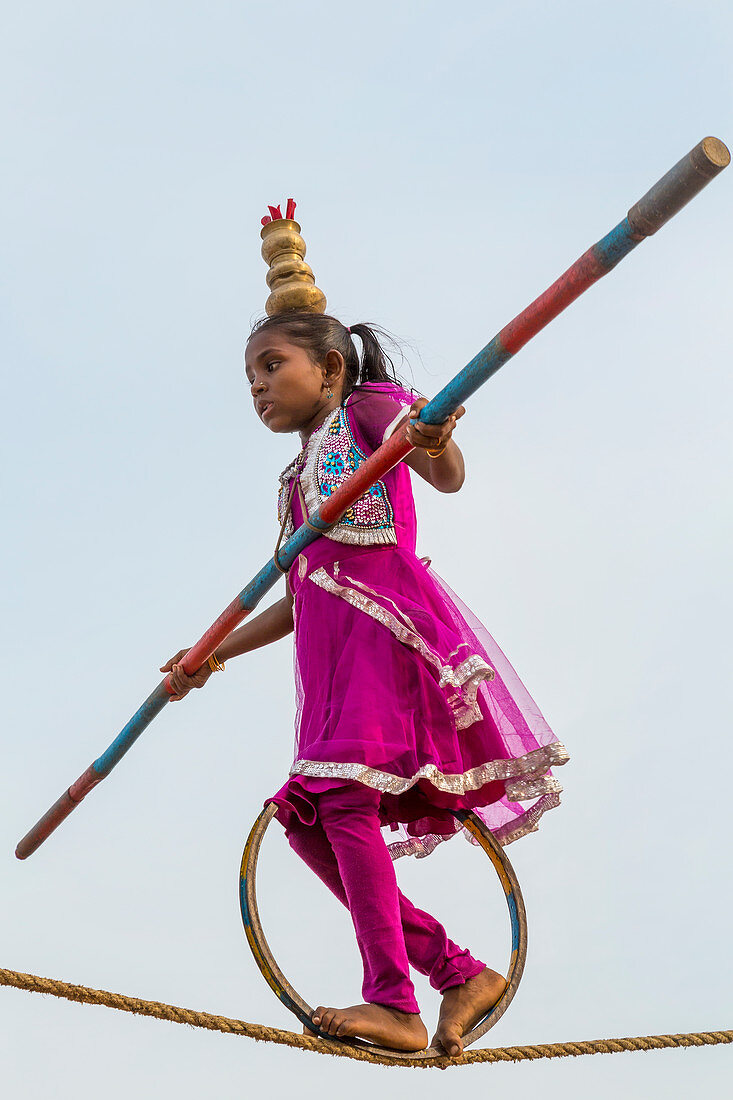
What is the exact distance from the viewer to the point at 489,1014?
397cm

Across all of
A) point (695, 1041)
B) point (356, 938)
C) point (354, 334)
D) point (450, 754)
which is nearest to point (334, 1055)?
point (356, 938)

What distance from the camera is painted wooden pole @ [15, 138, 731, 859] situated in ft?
9.79

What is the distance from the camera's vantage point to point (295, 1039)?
3.50 metres

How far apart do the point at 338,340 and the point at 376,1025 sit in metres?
2.11

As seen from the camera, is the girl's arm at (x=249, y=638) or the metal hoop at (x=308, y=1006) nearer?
the metal hoop at (x=308, y=1006)

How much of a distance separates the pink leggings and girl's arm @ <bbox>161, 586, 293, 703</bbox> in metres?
0.92

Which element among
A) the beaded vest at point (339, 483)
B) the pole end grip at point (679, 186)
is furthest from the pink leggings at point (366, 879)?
Answer: the pole end grip at point (679, 186)

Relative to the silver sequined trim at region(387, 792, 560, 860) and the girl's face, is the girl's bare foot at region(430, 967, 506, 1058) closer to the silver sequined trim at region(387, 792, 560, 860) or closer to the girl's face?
the silver sequined trim at region(387, 792, 560, 860)

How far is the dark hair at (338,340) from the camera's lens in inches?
180

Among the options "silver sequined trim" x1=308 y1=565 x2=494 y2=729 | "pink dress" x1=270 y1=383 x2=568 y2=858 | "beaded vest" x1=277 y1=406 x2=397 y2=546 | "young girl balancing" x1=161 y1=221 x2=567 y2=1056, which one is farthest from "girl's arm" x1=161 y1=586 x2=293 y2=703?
"silver sequined trim" x1=308 y1=565 x2=494 y2=729

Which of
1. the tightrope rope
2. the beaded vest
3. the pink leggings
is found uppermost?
the beaded vest

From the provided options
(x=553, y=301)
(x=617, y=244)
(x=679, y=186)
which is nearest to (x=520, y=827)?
(x=553, y=301)

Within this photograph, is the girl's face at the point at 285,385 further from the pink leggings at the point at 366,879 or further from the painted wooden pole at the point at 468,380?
the pink leggings at the point at 366,879

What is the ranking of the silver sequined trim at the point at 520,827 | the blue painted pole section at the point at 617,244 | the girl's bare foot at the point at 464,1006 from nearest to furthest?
the blue painted pole section at the point at 617,244
the girl's bare foot at the point at 464,1006
the silver sequined trim at the point at 520,827
